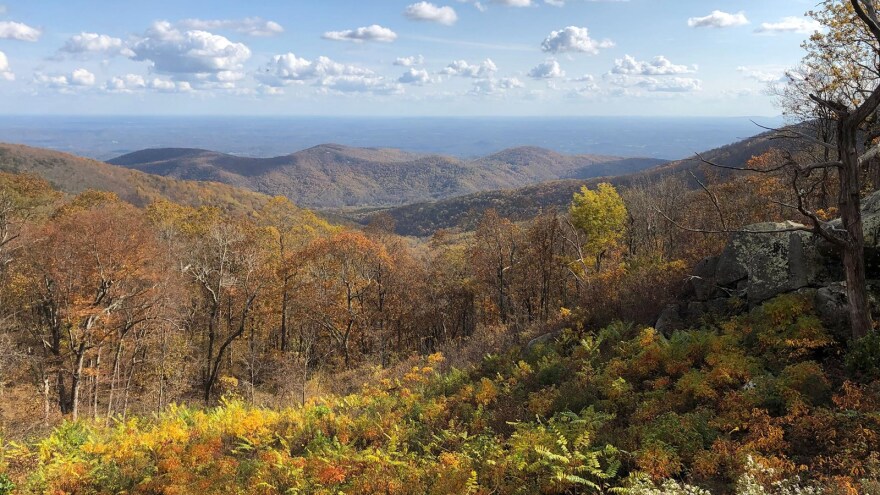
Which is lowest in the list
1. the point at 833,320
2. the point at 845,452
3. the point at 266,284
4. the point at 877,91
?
the point at 266,284

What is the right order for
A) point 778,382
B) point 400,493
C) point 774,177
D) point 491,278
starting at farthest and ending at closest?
1. point 491,278
2. point 774,177
3. point 778,382
4. point 400,493

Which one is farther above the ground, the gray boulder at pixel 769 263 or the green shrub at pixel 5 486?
the gray boulder at pixel 769 263

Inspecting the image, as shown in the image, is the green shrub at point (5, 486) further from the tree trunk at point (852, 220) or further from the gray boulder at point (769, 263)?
the gray boulder at point (769, 263)

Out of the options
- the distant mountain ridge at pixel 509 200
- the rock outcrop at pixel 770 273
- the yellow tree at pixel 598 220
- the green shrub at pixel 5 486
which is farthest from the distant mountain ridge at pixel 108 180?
the rock outcrop at pixel 770 273

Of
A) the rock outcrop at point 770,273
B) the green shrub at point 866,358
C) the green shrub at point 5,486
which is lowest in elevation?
the green shrub at point 5,486

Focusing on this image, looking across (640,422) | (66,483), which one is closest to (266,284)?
(66,483)

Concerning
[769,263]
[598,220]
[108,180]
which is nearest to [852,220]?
[769,263]

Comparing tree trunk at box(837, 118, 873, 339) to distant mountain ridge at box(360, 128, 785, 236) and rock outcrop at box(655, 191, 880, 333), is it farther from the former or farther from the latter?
distant mountain ridge at box(360, 128, 785, 236)

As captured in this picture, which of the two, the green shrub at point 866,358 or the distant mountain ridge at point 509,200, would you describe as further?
the distant mountain ridge at point 509,200

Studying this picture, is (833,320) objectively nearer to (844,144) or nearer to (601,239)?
(844,144)

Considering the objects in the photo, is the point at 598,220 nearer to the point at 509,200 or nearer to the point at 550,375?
the point at 550,375

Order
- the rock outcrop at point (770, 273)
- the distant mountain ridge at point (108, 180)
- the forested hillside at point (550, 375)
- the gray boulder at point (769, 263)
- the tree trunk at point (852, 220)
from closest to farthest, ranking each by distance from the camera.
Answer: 1. the forested hillside at point (550, 375)
2. the tree trunk at point (852, 220)
3. the rock outcrop at point (770, 273)
4. the gray boulder at point (769, 263)
5. the distant mountain ridge at point (108, 180)
